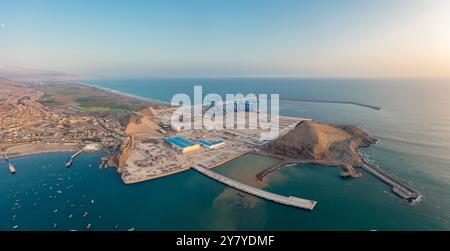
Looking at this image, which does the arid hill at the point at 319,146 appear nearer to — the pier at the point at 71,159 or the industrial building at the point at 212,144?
the industrial building at the point at 212,144

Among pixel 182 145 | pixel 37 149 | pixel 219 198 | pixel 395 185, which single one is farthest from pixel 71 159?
pixel 395 185

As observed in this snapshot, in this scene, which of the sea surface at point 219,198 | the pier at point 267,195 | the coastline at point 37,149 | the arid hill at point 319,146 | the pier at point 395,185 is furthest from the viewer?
the coastline at point 37,149

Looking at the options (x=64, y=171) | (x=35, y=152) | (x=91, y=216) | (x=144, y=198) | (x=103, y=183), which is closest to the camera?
(x=91, y=216)

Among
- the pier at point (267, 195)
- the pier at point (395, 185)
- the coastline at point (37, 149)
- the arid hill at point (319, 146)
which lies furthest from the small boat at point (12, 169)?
the pier at point (395, 185)

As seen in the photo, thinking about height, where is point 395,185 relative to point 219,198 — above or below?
above

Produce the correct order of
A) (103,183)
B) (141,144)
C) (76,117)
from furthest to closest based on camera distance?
1. (76,117)
2. (141,144)
3. (103,183)

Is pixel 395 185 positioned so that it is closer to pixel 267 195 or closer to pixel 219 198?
pixel 267 195

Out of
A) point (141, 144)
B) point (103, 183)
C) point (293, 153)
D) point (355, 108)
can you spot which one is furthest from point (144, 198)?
point (355, 108)
